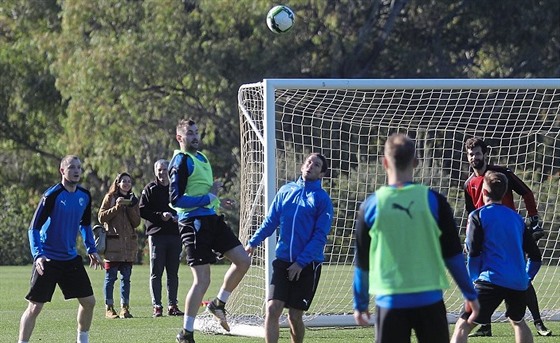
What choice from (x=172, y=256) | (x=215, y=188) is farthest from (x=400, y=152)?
(x=172, y=256)

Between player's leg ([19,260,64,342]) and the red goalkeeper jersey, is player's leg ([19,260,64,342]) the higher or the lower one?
the lower one

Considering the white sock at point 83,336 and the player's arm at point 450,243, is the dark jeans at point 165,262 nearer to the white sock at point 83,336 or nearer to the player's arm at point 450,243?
the white sock at point 83,336

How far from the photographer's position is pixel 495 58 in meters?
36.8

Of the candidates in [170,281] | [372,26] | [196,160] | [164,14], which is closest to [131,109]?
[164,14]

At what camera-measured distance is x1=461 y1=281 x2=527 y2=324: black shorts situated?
27.7 feet

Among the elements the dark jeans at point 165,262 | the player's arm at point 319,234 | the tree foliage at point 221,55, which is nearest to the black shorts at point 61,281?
the player's arm at point 319,234

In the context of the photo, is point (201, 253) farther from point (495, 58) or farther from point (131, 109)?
point (495, 58)

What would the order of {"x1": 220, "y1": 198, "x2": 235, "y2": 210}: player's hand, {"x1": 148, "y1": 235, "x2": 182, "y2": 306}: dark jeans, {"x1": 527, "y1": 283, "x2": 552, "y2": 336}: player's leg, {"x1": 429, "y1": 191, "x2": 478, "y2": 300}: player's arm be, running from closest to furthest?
{"x1": 429, "y1": 191, "x2": 478, "y2": 300}: player's arm < {"x1": 220, "y1": 198, "x2": 235, "y2": 210}: player's hand < {"x1": 527, "y1": 283, "x2": 552, "y2": 336}: player's leg < {"x1": 148, "y1": 235, "x2": 182, "y2": 306}: dark jeans

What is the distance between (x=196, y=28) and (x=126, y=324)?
72.8ft

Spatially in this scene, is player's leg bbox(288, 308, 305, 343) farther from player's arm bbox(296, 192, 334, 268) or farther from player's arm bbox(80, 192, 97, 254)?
player's arm bbox(80, 192, 97, 254)

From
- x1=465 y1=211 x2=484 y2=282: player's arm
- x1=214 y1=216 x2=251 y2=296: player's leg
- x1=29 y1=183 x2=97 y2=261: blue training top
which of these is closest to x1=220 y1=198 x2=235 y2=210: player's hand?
x1=214 y1=216 x2=251 y2=296: player's leg

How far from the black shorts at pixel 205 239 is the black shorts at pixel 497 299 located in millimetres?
2305

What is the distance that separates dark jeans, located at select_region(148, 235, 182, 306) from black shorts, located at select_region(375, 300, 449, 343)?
7552mm

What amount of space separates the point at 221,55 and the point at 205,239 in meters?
23.8
